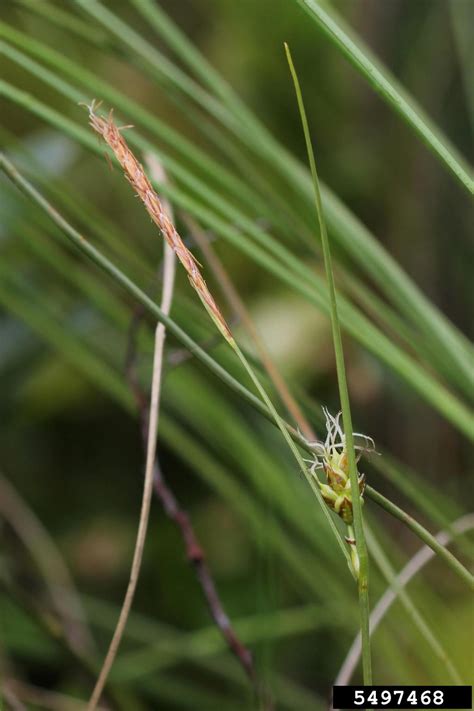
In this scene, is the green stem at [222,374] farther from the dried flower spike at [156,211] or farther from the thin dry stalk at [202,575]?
the thin dry stalk at [202,575]

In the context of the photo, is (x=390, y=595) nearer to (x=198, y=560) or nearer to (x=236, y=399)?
(x=198, y=560)

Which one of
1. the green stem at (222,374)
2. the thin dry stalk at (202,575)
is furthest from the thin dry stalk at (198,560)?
the green stem at (222,374)

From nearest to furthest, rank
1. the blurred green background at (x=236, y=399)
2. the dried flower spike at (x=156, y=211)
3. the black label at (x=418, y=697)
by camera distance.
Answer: the dried flower spike at (x=156, y=211) → the black label at (x=418, y=697) → the blurred green background at (x=236, y=399)

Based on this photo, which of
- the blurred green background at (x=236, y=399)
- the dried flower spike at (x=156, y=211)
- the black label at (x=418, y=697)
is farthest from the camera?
the blurred green background at (x=236, y=399)

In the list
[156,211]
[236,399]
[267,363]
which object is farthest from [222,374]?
[236,399]

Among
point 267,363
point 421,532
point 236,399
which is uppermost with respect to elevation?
point 236,399

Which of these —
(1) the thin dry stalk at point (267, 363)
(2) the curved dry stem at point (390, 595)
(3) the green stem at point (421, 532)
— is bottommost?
(3) the green stem at point (421, 532)

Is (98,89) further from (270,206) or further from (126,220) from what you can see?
(126,220)

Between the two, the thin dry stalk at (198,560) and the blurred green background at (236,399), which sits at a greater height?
the blurred green background at (236,399)

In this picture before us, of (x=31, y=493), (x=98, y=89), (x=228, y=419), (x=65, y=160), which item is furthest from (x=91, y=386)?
(x=98, y=89)
